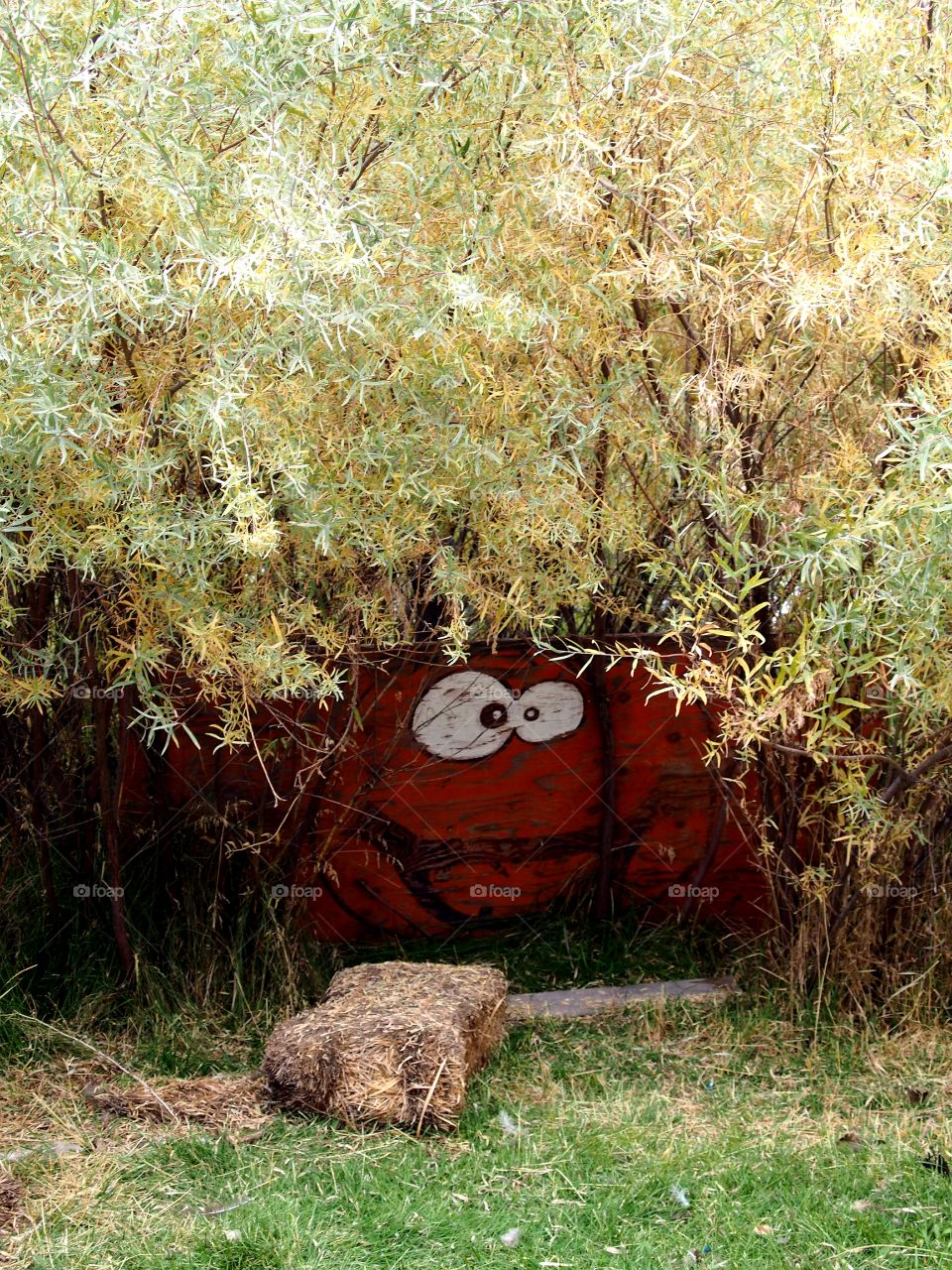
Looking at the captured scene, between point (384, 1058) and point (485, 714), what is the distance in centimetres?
174

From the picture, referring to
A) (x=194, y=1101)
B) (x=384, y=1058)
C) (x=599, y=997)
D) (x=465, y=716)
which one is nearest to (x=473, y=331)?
(x=384, y=1058)

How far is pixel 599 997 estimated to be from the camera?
461 centimetres

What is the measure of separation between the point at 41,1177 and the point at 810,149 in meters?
3.21

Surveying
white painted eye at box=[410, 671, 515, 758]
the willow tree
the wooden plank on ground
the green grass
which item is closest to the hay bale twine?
the green grass

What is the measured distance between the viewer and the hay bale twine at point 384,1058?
3445 mm

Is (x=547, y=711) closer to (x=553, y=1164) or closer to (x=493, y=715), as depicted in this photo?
(x=493, y=715)

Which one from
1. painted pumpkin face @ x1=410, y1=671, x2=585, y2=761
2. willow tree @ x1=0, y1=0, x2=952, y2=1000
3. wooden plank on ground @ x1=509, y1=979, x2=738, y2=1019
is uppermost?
willow tree @ x1=0, y1=0, x2=952, y2=1000

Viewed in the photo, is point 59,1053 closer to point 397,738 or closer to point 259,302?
point 397,738

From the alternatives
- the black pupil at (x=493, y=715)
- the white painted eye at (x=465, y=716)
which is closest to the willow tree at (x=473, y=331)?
the white painted eye at (x=465, y=716)

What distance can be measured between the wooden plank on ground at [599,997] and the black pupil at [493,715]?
0.98m

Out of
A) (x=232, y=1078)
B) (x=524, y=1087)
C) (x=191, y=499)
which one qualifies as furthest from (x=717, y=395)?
(x=232, y=1078)

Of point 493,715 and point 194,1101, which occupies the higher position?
point 493,715

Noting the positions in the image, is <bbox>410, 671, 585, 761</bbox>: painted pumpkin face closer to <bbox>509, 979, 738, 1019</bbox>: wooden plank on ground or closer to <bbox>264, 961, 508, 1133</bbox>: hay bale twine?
<bbox>509, 979, 738, 1019</bbox>: wooden plank on ground

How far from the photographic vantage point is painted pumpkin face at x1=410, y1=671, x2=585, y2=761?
490 centimetres
